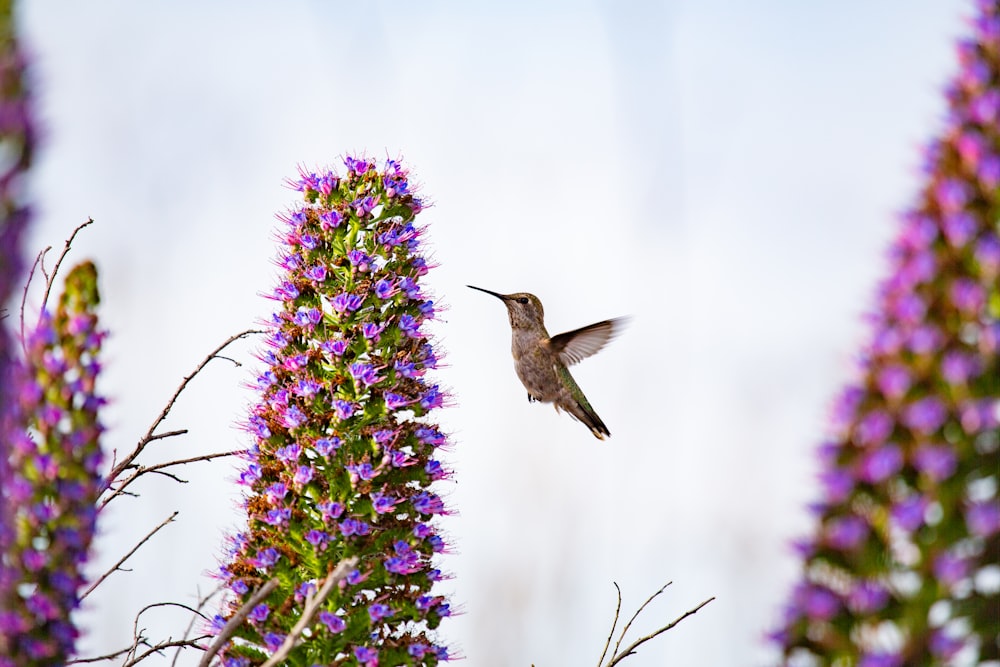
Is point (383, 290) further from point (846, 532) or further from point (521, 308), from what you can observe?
point (521, 308)

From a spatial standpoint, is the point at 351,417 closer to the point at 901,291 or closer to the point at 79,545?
the point at 79,545

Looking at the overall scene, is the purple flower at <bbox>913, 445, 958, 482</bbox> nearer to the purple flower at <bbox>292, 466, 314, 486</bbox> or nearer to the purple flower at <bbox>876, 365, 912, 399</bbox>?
the purple flower at <bbox>876, 365, 912, 399</bbox>

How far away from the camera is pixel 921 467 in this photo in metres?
2.75

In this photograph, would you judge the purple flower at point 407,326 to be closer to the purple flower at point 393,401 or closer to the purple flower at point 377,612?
the purple flower at point 393,401

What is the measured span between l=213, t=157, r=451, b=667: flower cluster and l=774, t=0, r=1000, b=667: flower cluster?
268 cm

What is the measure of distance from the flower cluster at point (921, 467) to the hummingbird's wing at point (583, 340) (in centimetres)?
689

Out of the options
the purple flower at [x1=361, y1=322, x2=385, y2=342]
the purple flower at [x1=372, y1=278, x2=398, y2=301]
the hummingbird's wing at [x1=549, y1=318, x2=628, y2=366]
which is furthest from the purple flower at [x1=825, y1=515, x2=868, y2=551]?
the hummingbird's wing at [x1=549, y1=318, x2=628, y2=366]

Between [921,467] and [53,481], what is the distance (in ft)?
7.92

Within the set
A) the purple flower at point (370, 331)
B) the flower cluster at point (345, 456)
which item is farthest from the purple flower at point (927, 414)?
the purple flower at point (370, 331)

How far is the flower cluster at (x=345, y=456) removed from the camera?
210 inches

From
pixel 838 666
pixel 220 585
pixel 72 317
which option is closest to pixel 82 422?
pixel 72 317

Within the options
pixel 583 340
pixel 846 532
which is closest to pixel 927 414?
Answer: pixel 846 532

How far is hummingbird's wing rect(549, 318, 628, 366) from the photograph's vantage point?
1004 cm

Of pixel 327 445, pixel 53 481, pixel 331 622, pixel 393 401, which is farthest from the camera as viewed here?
pixel 393 401
